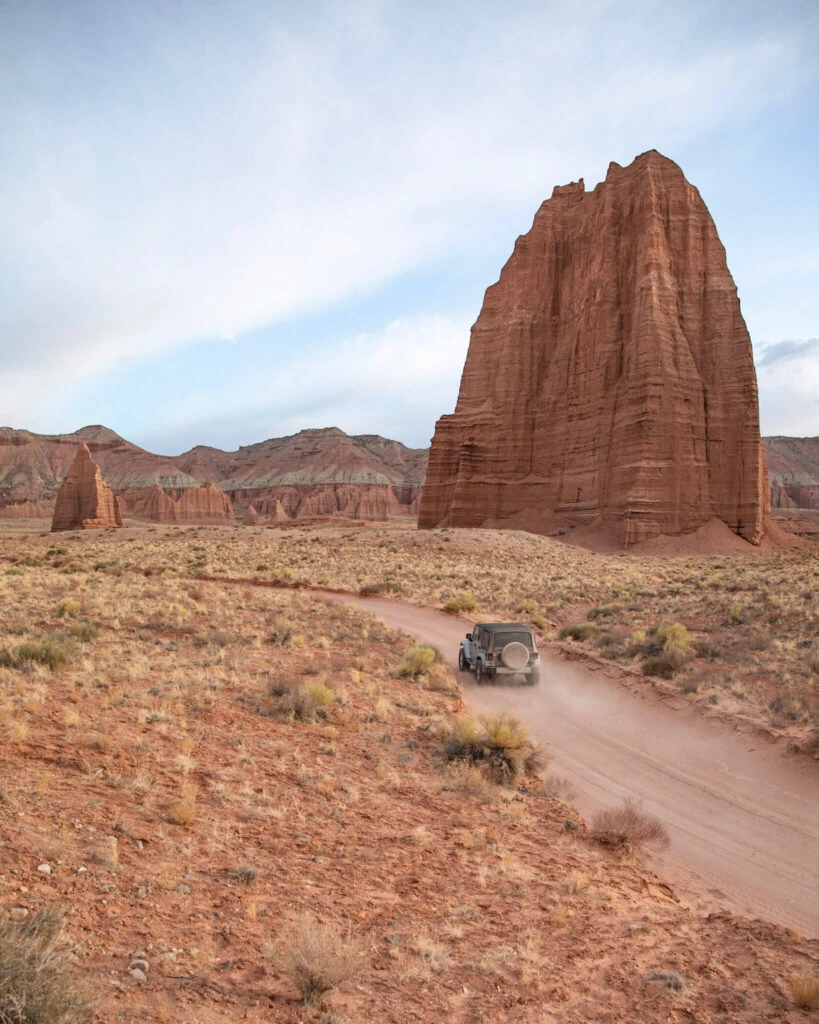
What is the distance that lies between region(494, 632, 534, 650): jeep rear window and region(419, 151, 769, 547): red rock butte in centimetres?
3919

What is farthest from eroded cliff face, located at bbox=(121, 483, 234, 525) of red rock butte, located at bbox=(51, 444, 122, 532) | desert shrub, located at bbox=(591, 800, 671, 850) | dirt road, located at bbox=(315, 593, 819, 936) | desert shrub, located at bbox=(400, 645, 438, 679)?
desert shrub, located at bbox=(591, 800, 671, 850)

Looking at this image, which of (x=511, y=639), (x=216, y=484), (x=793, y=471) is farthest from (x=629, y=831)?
(x=216, y=484)

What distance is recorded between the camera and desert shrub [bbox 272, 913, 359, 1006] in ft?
15.1

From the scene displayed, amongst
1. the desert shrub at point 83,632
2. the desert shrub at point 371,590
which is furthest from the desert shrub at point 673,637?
the desert shrub at point 371,590

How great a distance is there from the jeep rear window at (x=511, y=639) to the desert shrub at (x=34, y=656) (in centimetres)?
896

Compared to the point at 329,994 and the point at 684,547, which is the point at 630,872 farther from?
the point at 684,547

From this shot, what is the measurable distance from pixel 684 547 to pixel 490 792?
4730 centimetres

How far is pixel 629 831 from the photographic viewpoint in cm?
819

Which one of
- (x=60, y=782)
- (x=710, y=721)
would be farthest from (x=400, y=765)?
(x=710, y=721)

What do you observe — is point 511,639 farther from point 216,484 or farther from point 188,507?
point 216,484

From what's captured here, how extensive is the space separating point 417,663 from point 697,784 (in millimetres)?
7137

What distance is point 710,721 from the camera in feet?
41.0

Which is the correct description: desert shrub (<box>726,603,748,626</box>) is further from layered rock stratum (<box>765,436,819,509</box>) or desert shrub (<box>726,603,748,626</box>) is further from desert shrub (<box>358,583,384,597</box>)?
layered rock stratum (<box>765,436,819,509</box>)

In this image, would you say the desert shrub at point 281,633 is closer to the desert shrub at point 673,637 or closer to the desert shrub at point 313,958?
the desert shrub at point 673,637
